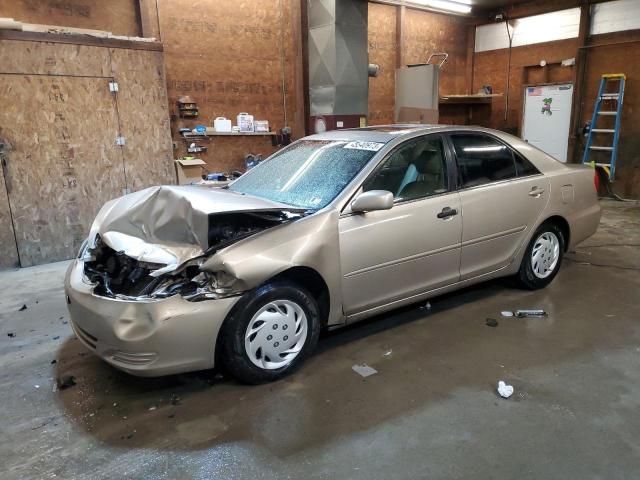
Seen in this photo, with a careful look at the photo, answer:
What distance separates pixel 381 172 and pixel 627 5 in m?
8.01

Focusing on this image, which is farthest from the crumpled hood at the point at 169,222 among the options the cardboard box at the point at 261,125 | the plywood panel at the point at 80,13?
the cardboard box at the point at 261,125

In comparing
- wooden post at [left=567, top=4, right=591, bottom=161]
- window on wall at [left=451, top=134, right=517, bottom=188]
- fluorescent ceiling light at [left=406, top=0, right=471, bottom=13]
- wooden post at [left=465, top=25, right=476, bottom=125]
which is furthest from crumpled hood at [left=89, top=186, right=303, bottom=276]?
wooden post at [left=465, top=25, right=476, bottom=125]

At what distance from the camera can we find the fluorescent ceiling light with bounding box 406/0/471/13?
28.9ft

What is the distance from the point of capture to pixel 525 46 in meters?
9.89

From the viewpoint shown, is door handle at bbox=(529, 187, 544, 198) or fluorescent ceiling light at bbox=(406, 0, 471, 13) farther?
fluorescent ceiling light at bbox=(406, 0, 471, 13)

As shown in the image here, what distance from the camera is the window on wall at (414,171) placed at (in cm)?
324

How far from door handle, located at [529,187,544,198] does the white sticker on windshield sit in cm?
144

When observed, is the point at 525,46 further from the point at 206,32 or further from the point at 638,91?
the point at 206,32

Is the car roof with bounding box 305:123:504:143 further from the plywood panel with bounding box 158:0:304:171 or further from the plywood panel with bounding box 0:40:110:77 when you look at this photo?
the plywood panel with bounding box 158:0:304:171

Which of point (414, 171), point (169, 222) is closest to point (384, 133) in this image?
point (414, 171)

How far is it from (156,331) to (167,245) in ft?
1.74

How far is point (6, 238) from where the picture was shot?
18.0 feet

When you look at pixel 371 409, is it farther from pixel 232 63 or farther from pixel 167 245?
pixel 232 63

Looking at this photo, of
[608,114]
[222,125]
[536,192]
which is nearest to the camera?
[536,192]
